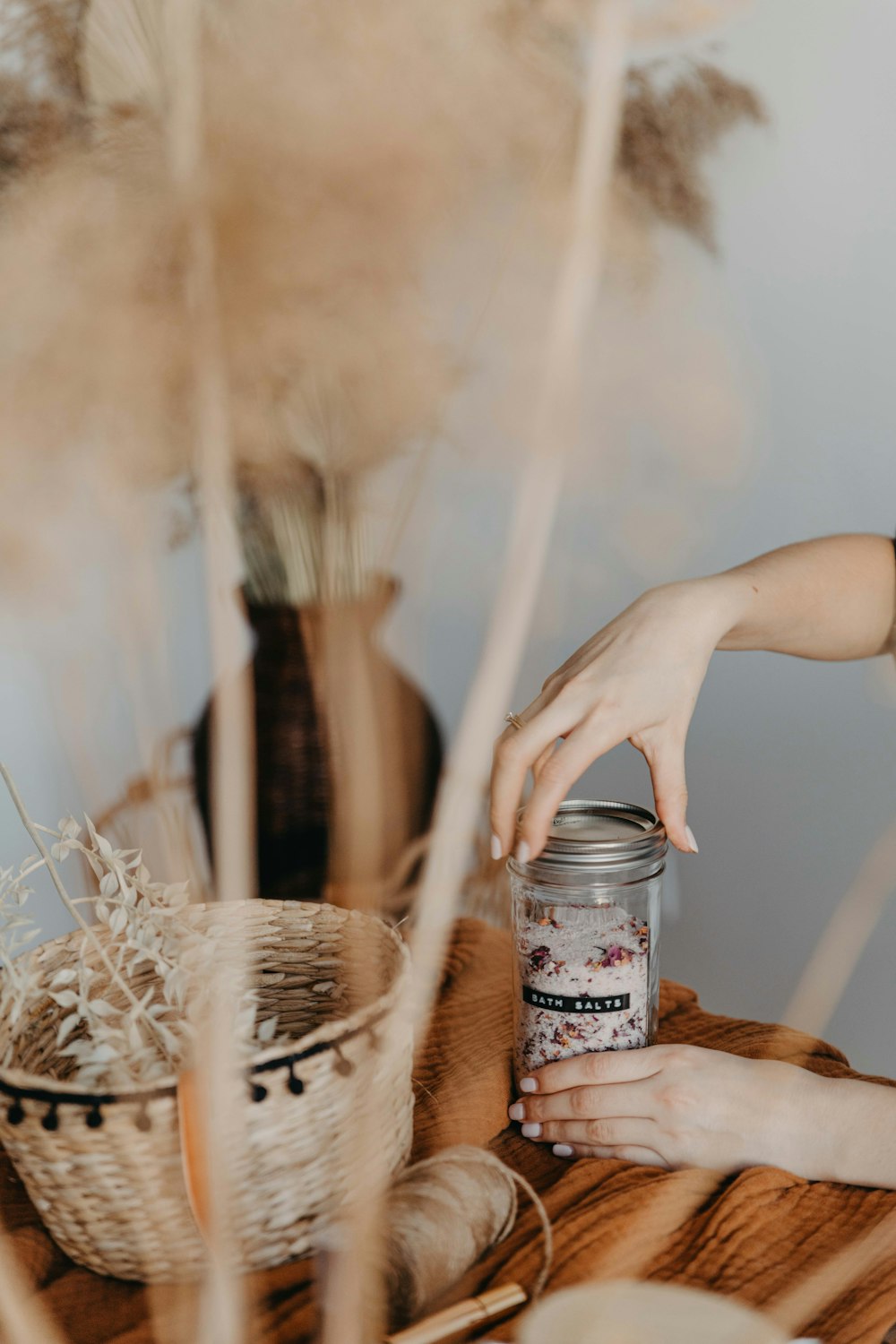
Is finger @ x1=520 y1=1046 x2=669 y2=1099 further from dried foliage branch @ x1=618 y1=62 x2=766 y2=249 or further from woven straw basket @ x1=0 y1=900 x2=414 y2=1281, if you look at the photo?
dried foliage branch @ x1=618 y1=62 x2=766 y2=249

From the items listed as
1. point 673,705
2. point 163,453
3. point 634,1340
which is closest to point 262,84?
point 163,453

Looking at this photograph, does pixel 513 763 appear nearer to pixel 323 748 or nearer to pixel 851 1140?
pixel 851 1140

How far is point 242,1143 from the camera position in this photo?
36cm

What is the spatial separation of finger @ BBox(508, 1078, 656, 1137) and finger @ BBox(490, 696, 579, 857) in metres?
0.11

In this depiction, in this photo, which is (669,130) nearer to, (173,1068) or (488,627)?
(488,627)

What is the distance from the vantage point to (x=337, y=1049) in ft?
1.24

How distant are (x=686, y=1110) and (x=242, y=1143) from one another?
20 cm

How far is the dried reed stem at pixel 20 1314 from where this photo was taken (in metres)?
0.38

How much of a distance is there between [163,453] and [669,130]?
0.52 meters

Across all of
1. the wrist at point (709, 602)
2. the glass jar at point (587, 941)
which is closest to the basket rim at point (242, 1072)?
the glass jar at point (587, 941)

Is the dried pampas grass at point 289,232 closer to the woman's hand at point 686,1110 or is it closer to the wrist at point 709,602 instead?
the wrist at point 709,602

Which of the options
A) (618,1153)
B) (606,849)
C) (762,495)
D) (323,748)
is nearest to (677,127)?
(762,495)

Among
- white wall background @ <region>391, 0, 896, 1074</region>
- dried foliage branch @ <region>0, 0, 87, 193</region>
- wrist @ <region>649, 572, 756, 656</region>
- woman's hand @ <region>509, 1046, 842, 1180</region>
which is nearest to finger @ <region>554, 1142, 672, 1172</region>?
woman's hand @ <region>509, 1046, 842, 1180</region>

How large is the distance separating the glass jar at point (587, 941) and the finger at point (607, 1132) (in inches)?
1.1
